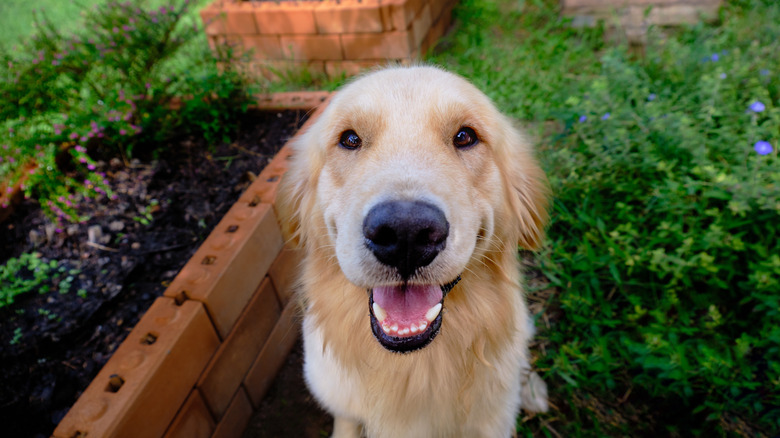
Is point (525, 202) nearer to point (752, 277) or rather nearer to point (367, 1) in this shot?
point (752, 277)

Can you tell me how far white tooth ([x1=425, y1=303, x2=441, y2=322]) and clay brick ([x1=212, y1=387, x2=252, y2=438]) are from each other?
1292mm

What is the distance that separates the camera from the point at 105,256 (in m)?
2.42

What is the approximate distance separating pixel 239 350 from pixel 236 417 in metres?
0.36

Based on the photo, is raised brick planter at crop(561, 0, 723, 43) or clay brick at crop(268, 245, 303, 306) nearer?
clay brick at crop(268, 245, 303, 306)

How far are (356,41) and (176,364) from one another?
3.73 meters

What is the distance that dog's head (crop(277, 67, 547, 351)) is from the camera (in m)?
1.28

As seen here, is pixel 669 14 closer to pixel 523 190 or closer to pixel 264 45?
pixel 523 190

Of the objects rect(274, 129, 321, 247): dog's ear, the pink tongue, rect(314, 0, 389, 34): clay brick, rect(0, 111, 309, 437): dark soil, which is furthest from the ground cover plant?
rect(314, 0, 389, 34): clay brick

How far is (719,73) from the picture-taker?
282 cm

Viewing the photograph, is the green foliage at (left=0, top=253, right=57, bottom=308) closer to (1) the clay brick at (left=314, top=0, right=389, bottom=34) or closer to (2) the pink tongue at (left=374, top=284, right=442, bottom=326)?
(2) the pink tongue at (left=374, top=284, right=442, bottom=326)

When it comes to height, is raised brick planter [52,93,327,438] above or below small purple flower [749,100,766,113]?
below

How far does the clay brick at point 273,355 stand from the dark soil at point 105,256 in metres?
0.23

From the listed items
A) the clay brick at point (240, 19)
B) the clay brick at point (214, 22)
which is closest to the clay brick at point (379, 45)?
the clay brick at point (240, 19)

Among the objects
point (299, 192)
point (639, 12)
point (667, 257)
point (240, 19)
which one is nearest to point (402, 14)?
point (240, 19)
